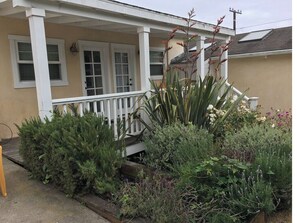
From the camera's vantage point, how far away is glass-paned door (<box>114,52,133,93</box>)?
8055 mm

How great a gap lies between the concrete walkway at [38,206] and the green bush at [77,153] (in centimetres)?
17

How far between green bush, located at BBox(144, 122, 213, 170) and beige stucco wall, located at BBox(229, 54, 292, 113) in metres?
6.92

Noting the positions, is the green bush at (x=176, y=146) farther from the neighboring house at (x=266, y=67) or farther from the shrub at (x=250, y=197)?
the neighboring house at (x=266, y=67)

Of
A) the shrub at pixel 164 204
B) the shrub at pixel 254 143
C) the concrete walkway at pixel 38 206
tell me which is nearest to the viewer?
the shrub at pixel 164 204

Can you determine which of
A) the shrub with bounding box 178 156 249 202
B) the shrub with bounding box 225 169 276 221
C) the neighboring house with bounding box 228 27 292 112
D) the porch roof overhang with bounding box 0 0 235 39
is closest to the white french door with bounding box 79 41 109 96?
the porch roof overhang with bounding box 0 0 235 39

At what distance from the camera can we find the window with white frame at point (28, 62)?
568 cm

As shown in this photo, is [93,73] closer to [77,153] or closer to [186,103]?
[186,103]

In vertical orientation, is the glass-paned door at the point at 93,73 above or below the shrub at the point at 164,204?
above

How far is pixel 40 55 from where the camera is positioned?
405 cm

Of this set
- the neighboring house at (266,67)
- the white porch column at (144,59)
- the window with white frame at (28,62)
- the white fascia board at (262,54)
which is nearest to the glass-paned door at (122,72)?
the window with white frame at (28,62)

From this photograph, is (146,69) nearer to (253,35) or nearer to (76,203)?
(76,203)

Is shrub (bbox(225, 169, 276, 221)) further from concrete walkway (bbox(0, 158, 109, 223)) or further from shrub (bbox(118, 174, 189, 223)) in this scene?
concrete walkway (bbox(0, 158, 109, 223))

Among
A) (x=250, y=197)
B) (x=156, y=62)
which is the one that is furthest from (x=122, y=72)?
(x=250, y=197)

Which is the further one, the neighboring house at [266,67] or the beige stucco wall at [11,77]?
the neighboring house at [266,67]
